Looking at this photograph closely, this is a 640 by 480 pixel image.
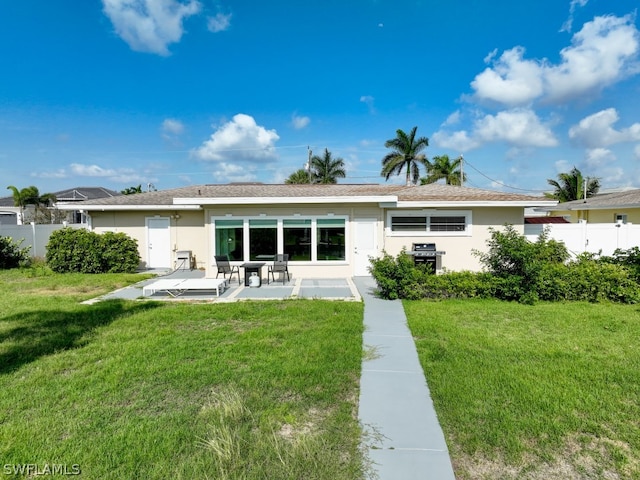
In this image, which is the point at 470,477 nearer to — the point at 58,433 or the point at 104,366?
the point at 58,433

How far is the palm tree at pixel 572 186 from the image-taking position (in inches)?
1382

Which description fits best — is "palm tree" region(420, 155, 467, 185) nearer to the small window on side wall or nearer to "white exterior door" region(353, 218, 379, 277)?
Answer: the small window on side wall

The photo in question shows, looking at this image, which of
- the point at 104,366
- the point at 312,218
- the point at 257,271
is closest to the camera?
the point at 104,366

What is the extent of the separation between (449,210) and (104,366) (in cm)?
1100

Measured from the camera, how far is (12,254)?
1524 cm

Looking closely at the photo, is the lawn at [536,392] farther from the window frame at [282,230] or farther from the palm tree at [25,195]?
the palm tree at [25,195]

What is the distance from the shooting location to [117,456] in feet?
9.80

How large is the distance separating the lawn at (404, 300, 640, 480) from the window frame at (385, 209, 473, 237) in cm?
555

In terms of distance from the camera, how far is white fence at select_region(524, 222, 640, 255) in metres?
12.2

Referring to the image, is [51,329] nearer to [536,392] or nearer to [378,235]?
[536,392]

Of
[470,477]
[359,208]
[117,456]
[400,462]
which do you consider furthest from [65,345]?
[359,208]

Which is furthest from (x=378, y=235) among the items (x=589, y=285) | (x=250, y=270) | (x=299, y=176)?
(x=299, y=176)

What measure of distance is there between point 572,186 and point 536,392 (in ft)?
131

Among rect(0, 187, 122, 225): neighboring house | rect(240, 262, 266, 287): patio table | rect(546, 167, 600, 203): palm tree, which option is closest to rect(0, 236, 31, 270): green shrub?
rect(240, 262, 266, 287): patio table
